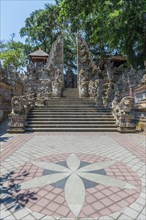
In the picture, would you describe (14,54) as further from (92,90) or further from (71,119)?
(71,119)

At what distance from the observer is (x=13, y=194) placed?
3074 millimetres

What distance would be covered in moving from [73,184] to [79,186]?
0.41 ft

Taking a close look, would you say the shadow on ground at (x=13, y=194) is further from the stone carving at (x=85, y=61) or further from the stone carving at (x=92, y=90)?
the stone carving at (x=85, y=61)

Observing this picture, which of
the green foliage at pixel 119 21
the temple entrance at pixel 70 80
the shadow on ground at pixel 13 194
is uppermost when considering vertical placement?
the green foliage at pixel 119 21

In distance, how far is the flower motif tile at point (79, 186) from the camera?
2709 mm

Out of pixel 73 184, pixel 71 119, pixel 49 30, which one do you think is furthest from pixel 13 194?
pixel 49 30

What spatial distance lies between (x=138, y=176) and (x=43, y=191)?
2005 millimetres

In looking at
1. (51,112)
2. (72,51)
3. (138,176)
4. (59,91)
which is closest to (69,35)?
(72,51)

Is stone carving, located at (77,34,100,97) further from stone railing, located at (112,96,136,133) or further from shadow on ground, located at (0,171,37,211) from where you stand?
shadow on ground, located at (0,171,37,211)

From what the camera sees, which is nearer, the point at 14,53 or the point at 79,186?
the point at 79,186

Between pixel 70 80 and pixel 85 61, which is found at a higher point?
pixel 85 61

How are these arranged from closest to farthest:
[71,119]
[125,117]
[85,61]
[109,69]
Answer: [125,117] < [71,119] < [109,69] < [85,61]

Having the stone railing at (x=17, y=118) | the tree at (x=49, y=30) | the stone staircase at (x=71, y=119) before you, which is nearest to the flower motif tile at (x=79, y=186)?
the stone railing at (x=17, y=118)

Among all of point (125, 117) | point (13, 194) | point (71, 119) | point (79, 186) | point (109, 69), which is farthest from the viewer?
point (109, 69)
